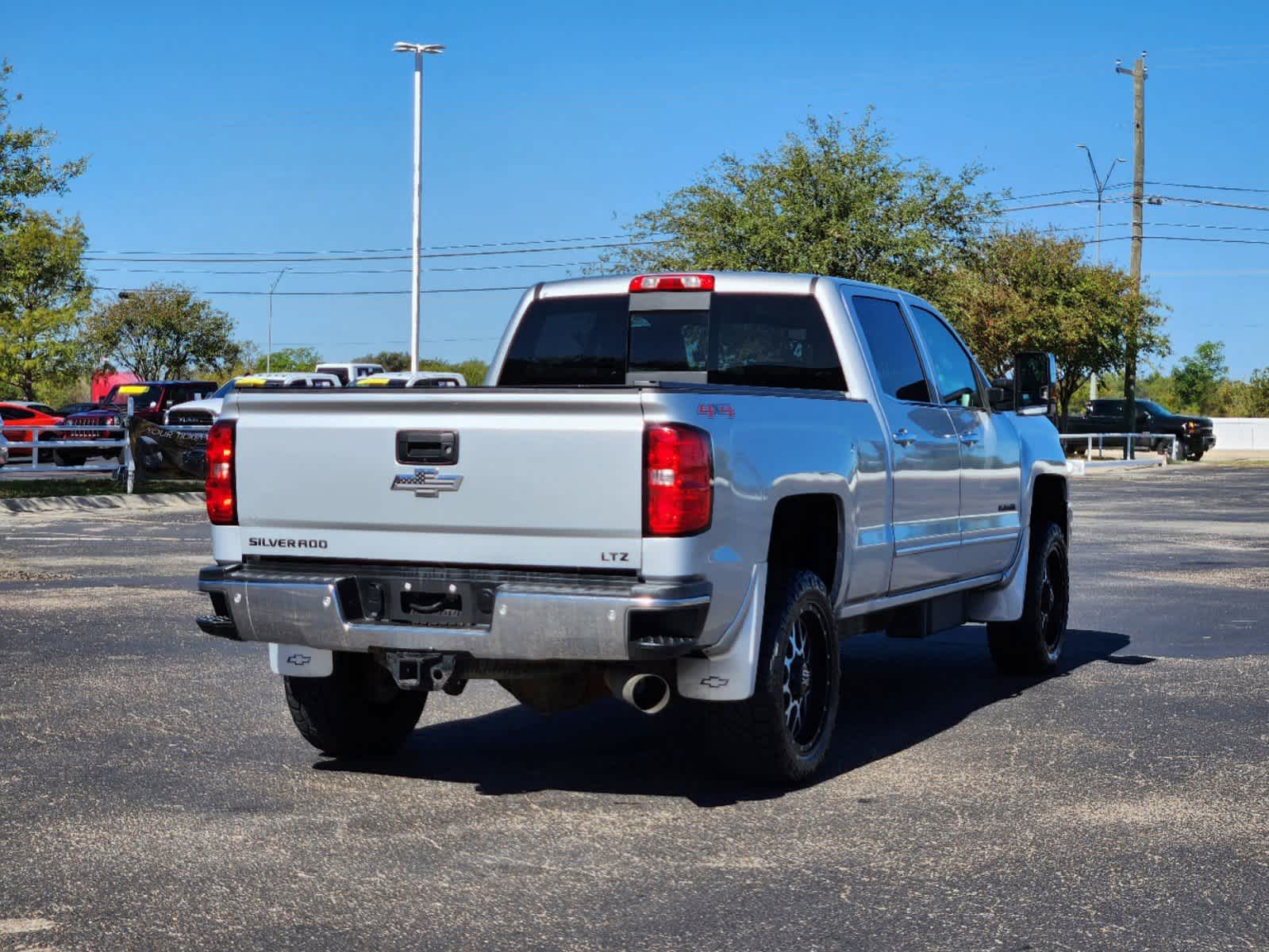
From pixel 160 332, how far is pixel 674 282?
263 feet

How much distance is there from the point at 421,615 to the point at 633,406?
1.14 meters

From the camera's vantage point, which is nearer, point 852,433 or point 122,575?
point 852,433

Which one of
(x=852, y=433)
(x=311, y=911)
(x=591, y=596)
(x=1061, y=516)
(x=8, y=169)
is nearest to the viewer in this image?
(x=311, y=911)

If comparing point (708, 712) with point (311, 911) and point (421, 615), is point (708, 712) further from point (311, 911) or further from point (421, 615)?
point (311, 911)

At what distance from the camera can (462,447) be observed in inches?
241

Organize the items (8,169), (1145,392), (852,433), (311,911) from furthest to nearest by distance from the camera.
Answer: (1145,392) < (8,169) < (852,433) < (311,911)

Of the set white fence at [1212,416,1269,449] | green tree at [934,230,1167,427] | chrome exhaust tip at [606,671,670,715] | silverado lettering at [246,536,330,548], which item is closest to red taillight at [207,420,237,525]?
silverado lettering at [246,536,330,548]

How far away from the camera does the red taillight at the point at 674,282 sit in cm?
813

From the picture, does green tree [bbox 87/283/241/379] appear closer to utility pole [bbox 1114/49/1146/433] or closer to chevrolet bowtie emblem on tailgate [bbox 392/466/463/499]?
utility pole [bbox 1114/49/1146/433]

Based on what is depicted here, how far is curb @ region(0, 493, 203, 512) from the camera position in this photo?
25.2 metres

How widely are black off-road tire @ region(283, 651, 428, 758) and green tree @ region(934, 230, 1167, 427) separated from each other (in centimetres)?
4694

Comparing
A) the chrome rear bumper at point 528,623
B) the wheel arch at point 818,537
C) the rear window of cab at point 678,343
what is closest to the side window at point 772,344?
the rear window of cab at point 678,343

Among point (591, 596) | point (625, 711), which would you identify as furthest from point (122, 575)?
point (591, 596)

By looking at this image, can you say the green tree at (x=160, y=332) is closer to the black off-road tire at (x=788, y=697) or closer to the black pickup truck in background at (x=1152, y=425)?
the black pickup truck in background at (x=1152, y=425)
